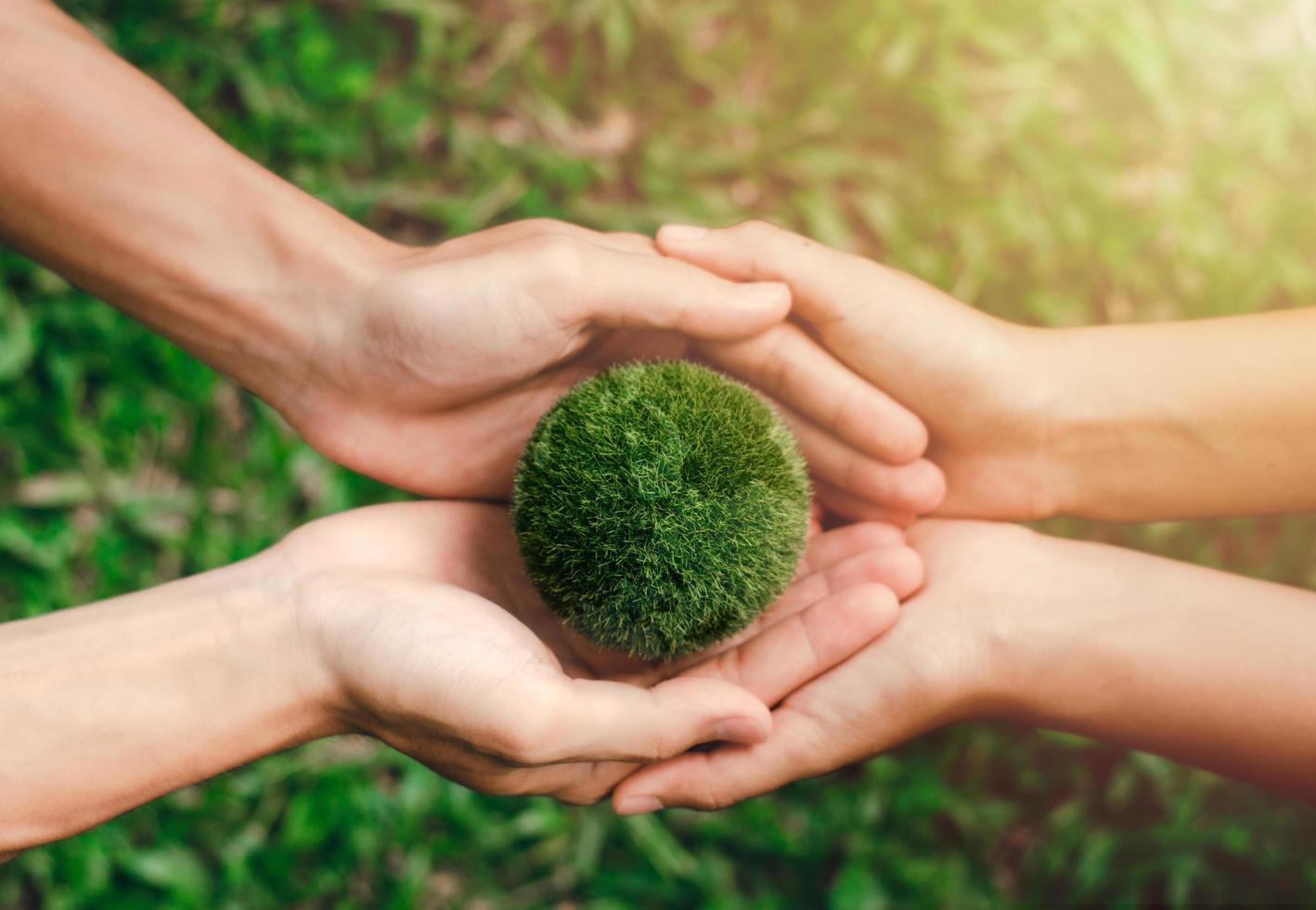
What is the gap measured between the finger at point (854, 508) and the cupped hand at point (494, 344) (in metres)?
0.07

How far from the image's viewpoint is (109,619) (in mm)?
1774

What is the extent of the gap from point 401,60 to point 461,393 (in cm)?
158

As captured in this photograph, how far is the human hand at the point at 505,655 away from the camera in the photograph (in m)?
1.57

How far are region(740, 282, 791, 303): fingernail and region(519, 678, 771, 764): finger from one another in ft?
2.51

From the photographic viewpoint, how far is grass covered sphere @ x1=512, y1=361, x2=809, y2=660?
1.55 meters

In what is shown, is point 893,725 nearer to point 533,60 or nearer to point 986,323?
point 986,323

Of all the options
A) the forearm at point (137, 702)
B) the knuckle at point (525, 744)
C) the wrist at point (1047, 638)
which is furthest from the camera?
the wrist at point (1047, 638)

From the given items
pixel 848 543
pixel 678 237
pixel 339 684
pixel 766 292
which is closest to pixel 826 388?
pixel 766 292

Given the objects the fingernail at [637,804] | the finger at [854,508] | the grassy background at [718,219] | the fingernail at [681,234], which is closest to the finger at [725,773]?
the fingernail at [637,804]

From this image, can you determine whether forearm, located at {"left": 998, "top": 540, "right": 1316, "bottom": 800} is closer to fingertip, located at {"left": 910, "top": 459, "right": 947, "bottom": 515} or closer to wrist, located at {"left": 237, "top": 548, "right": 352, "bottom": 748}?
fingertip, located at {"left": 910, "top": 459, "right": 947, "bottom": 515}

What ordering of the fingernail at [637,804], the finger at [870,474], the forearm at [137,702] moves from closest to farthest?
the forearm at [137,702]
the fingernail at [637,804]
the finger at [870,474]

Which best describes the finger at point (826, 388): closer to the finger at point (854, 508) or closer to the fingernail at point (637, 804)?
the finger at point (854, 508)

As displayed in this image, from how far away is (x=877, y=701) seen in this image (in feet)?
6.18

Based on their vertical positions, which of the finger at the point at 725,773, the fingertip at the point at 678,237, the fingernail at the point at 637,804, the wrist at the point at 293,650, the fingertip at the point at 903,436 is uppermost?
the fingertip at the point at 678,237
